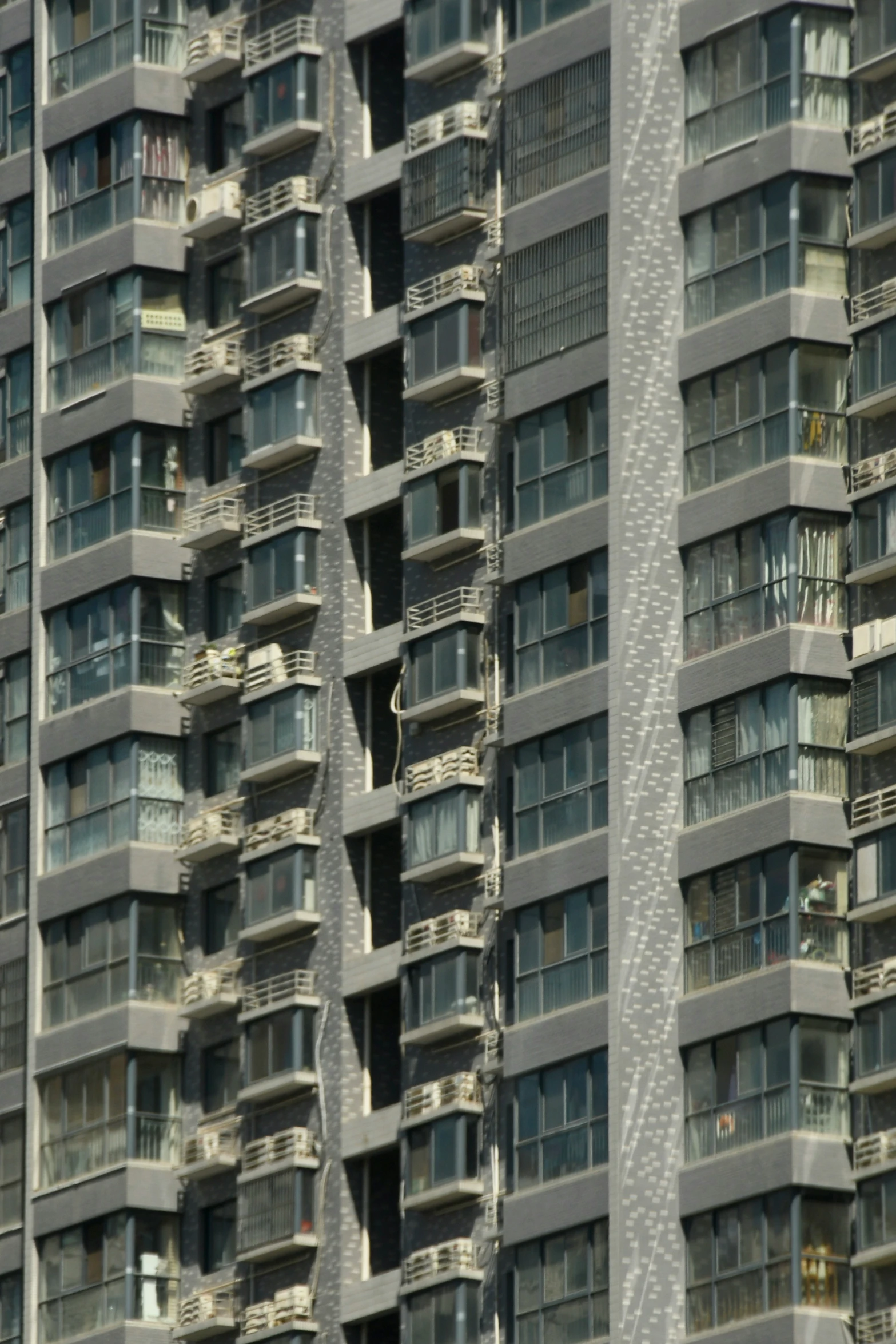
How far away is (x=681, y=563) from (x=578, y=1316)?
14581 mm

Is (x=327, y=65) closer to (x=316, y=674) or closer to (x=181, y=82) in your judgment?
(x=181, y=82)

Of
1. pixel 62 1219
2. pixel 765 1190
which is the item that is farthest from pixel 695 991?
pixel 62 1219

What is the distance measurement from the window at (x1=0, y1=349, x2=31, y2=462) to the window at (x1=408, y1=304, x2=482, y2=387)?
1387cm

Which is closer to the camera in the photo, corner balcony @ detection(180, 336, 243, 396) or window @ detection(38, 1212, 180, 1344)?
window @ detection(38, 1212, 180, 1344)

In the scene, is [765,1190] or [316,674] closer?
[765,1190]

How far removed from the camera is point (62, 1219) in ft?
340

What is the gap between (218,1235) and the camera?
10206cm

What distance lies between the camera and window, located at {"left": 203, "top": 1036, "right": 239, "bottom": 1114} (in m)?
103

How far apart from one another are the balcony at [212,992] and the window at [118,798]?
339cm

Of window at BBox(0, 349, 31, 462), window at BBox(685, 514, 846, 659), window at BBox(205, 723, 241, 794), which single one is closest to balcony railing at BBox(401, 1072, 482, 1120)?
window at BBox(685, 514, 846, 659)

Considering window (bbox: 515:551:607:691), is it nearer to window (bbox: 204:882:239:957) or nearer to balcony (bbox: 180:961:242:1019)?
balcony (bbox: 180:961:242:1019)

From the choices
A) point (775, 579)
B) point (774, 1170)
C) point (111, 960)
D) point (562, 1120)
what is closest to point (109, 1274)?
point (111, 960)

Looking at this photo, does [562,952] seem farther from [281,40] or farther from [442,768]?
[281,40]

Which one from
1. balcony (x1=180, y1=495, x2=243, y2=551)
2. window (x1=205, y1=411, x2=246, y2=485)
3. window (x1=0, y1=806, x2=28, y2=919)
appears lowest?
window (x1=0, y1=806, x2=28, y2=919)
